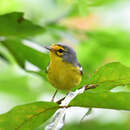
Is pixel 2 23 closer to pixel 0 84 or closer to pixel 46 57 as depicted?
pixel 46 57

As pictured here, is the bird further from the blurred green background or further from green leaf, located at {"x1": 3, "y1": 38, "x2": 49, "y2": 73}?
green leaf, located at {"x1": 3, "y1": 38, "x2": 49, "y2": 73}

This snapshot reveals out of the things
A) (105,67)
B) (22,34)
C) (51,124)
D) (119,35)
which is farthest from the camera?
(119,35)

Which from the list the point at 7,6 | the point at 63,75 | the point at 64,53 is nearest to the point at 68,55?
the point at 64,53

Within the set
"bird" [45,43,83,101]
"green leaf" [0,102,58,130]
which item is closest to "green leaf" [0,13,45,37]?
"bird" [45,43,83,101]

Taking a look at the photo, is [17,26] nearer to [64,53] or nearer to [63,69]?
[63,69]

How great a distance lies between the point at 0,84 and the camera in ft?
6.24

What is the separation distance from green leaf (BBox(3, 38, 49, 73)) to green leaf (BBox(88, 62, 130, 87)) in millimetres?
413

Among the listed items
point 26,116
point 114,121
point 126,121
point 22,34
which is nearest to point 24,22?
point 22,34

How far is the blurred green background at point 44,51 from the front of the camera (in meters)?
1.35

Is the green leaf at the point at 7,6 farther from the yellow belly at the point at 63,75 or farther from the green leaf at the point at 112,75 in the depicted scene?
the green leaf at the point at 112,75

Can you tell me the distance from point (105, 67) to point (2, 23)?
488 millimetres

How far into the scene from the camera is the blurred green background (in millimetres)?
1353

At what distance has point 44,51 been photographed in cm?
161

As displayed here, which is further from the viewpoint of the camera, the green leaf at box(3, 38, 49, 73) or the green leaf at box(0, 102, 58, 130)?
the green leaf at box(3, 38, 49, 73)
